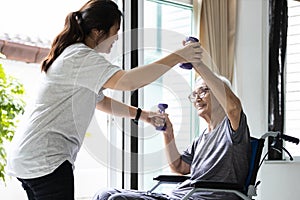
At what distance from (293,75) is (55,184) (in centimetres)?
230

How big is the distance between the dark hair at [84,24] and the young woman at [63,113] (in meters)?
0.03

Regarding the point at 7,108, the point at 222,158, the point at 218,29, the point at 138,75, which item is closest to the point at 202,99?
the point at 222,158

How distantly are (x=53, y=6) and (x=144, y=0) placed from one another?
2.21 feet

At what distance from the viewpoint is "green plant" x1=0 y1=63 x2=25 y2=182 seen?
9.32ft

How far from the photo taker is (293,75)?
12.3 feet

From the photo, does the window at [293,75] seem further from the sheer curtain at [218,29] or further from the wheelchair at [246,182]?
the wheelchair at [246,182]

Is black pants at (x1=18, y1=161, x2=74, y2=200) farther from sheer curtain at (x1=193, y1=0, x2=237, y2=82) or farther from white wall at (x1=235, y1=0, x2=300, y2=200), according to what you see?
sheer curtain at (x1=193, y1=0, x2=237, y2=82)

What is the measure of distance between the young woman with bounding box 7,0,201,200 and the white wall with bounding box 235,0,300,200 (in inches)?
75.1

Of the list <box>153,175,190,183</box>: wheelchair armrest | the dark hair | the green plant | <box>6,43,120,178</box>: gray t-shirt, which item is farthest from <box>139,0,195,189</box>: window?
the green plant

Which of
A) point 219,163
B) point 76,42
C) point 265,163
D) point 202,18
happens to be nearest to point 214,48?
point 202,18

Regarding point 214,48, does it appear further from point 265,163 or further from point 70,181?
point 70,181

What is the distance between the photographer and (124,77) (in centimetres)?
199

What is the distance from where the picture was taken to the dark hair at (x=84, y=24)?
2096 mm

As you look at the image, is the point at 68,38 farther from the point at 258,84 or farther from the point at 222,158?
the point at 258,84
